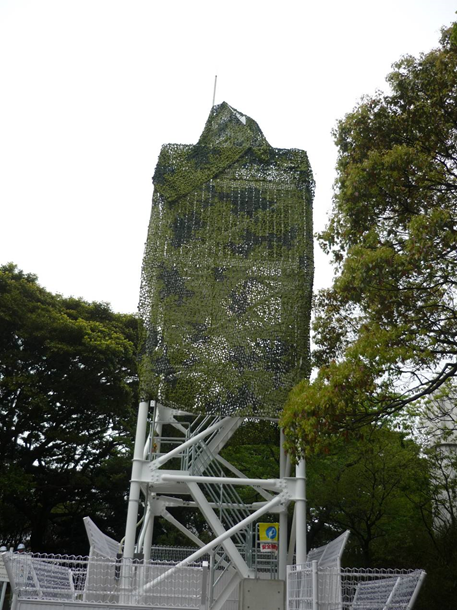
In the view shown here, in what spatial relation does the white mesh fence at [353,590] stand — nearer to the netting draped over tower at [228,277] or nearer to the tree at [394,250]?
the tree at [394,250]

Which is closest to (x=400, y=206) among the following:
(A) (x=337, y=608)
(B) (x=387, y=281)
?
(B) (x=387, y=281)

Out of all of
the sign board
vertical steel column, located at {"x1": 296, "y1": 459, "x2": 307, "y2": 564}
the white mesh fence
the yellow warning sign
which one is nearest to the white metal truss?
vertical steel column, located at {"x1": 296, "y1": 459, "x2": 307, "y2": 564}

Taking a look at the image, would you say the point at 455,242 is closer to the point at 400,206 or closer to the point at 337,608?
the point at 400,206

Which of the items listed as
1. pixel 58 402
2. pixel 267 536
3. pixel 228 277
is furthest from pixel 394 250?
pixel 58 402

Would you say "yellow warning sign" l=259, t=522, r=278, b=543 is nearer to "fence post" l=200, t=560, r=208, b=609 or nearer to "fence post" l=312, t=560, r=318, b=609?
"fence post" l=200, t=560, r=208, b=609

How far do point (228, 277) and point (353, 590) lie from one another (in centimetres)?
622

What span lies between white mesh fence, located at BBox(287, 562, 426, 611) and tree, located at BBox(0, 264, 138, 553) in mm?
12610

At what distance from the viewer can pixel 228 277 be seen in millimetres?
12398

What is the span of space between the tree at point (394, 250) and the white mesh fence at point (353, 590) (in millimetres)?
1770

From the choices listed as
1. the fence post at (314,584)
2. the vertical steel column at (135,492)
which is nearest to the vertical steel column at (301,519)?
the fence post at (314,584)

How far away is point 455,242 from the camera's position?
7902mm

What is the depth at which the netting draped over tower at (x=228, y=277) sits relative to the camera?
463 inches

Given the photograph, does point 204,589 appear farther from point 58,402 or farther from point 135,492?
point 58,402

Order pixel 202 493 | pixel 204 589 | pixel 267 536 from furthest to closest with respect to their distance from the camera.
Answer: pixel 267 536, pixel 202 493, pixel 204 589
